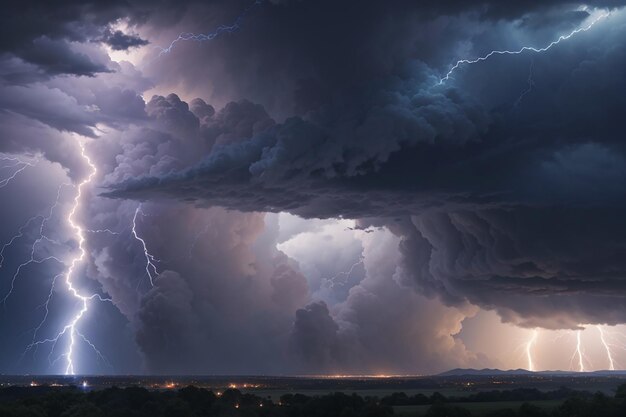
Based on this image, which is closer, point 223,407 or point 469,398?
point 223,407

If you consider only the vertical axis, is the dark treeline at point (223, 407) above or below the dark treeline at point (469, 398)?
below

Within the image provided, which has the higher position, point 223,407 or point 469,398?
point 469,398

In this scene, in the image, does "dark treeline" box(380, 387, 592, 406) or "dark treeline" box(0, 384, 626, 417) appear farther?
"dark treeline" box(380, 387, 592, 406)

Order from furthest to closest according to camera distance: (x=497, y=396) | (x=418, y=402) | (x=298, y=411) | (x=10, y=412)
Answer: (x=497, y=396), (x=418, y=402), (x=298, y=411), (x=10, y=412)

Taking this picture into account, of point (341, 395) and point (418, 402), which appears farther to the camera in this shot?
point (418, 402)

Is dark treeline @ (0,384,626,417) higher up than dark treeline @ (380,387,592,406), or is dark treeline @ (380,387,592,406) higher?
dark treeline @ (380,387,592,406)

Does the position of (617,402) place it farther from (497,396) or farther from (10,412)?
(10,412)

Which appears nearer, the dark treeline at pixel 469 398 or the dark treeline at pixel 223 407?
the dark treeline at pixel 223 407

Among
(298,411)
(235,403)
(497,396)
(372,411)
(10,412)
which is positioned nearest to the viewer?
(10,412)

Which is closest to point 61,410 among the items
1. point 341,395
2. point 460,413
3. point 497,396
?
point 341,395
